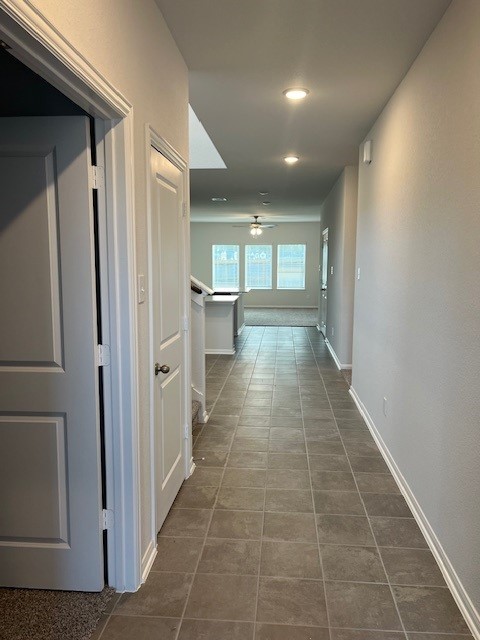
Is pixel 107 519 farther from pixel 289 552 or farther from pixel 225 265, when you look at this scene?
pixel 225 265

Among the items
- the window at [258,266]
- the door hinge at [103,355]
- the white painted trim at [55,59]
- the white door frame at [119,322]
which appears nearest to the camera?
the white painted trim at [55,59]

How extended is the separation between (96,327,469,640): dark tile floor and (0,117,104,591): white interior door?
1.36ft

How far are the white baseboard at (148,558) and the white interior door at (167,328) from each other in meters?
0.14

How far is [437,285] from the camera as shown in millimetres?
2293

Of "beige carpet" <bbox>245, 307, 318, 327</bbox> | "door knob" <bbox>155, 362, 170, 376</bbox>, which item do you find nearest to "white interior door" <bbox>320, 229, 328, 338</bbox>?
"beige carpet" <bbox>245, 307, 318, 327</bbox>

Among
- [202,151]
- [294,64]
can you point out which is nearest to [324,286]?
[202,151]

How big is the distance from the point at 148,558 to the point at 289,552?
68 centimetres

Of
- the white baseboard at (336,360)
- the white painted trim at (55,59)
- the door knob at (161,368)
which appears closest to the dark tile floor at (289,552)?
the door knob at (161,368)

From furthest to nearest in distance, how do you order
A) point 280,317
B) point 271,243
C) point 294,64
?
point 271,243
point 280,317
point 294,64

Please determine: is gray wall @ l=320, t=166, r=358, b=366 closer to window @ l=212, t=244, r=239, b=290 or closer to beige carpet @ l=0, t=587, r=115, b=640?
beige carpet @ l=0, t=587, r=115, b=640

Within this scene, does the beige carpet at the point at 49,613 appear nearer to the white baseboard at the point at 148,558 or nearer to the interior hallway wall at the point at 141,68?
the white baseboard at the point at 148,558

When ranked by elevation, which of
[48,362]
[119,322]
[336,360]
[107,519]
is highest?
[119,322]

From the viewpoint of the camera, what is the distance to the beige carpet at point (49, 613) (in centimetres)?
175

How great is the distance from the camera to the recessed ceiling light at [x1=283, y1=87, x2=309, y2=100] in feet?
10.7
